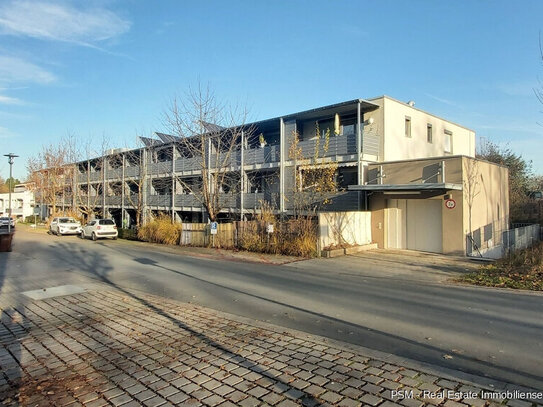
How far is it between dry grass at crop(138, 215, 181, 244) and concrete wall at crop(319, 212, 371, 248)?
10.8 meters

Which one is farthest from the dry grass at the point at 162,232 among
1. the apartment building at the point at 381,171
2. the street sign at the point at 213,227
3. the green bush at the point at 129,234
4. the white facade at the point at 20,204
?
the white facade at the point at 20,204

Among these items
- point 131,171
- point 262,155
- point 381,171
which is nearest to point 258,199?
point 262,155

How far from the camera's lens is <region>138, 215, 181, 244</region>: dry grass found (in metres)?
24.4

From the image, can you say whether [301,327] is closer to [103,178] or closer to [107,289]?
[107,289]

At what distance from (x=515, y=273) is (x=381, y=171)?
9.29 metres

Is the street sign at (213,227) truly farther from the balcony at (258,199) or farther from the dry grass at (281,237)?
the balcony at (258,199)

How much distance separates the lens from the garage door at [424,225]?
17953 mm

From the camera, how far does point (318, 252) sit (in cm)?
1667

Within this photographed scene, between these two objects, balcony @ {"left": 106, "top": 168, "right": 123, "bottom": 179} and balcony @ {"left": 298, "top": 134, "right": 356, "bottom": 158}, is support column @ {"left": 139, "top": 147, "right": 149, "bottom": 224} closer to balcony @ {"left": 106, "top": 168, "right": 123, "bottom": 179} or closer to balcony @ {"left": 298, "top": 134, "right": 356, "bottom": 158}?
balcony @ {"left": 106, "top": 168, "right": 123, "bottom": 179}

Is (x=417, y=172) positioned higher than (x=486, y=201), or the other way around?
(x=417, y=172)

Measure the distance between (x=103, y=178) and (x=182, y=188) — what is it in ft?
48.5

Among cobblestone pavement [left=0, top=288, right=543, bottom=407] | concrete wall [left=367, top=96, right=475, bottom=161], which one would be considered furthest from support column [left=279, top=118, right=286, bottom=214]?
cobblestone pavement [left=0, top=288, right=543, bottom=407]

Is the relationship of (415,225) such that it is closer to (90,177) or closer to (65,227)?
(65,227)

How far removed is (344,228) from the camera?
18.2 m
